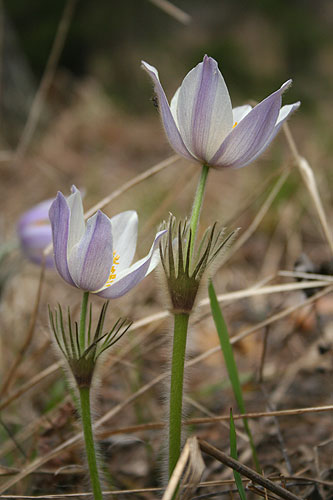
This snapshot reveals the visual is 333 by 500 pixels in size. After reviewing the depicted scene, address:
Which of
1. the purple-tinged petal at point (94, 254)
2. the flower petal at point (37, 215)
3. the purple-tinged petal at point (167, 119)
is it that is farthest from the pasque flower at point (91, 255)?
the flower petal at point (37, 215)

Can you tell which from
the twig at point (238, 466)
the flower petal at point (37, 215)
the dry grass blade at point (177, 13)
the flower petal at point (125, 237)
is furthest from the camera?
the flower petal at point (37, 215)

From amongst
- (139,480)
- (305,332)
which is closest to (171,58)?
(305,332)

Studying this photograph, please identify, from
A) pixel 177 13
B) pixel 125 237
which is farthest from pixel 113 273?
pixel 177 13

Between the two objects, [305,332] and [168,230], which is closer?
[168,230]

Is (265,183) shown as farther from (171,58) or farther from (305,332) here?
(171,58)

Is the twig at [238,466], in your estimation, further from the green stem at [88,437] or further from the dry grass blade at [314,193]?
the dry grass blade at [314,193]

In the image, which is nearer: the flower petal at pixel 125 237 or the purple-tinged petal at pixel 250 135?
the purple-tinged petal at pixel 250 135
